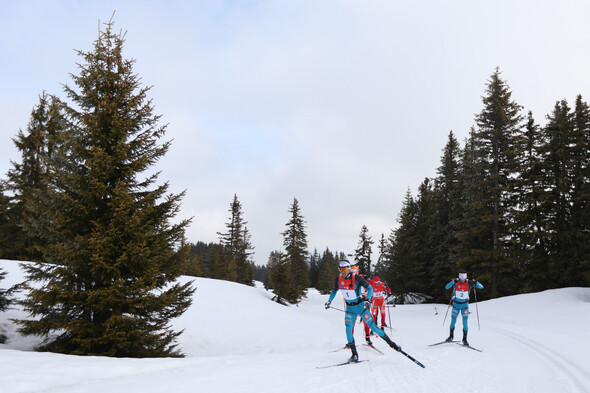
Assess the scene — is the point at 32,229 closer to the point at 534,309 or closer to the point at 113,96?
the point at 113,96

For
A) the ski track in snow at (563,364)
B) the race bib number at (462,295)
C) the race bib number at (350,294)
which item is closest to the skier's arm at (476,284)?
the race bib number at (462,295)

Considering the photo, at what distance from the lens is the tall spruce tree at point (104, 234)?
27.3ft

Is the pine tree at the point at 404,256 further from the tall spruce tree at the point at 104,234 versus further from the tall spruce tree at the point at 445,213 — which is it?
the tall spruce tree at the point at 104,234

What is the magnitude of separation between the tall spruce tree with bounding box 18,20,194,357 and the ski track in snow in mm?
9610

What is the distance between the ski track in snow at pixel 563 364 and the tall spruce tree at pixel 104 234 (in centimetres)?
961

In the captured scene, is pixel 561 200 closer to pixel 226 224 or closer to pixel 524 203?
pixel 524 203

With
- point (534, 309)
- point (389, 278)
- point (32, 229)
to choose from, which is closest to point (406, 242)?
point (389, 278)

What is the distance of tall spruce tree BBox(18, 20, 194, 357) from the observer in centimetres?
833

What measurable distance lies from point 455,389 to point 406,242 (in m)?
31.9

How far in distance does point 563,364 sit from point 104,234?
12.1m

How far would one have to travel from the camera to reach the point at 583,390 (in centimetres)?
580

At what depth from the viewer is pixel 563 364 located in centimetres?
762

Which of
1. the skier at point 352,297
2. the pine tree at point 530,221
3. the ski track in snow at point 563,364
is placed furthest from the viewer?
the pine tree at point 530,221

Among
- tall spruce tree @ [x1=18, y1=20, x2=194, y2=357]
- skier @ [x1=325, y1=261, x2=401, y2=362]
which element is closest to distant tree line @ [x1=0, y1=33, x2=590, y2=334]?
tall spruce tree @ [x1=18, y1=20, x2=194, y2=357]
